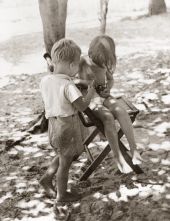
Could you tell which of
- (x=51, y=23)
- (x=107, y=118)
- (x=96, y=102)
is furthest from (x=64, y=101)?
(x=51, y=23)

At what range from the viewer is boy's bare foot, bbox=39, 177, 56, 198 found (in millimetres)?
4957

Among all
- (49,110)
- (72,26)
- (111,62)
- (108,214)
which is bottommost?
(72,26)

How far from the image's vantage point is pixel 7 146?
6.74 meters

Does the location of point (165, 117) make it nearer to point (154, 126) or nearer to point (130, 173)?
point (154, 126)

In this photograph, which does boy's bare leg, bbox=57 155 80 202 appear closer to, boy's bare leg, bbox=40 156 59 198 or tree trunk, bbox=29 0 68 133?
boy's bare leg, bbox=40 156 59 198

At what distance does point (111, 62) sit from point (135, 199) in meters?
1.56

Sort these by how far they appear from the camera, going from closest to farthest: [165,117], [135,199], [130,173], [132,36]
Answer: [135,199]
[130,173]
[165,117]
[132,36]

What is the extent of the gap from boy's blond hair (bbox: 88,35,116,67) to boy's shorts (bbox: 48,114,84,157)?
779 mm

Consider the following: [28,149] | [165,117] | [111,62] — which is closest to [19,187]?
[28,149]

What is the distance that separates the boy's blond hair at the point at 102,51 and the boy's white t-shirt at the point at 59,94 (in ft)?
2.26

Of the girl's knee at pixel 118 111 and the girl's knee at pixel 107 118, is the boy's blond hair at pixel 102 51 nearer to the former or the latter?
the girl's knee at pixel 118 111

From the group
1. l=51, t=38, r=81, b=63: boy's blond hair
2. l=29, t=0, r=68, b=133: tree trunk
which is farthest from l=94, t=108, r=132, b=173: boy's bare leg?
l=29, t=0, r=68, b=133: tree trunk

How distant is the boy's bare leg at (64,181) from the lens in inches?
178

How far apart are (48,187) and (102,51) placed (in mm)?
1678
